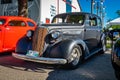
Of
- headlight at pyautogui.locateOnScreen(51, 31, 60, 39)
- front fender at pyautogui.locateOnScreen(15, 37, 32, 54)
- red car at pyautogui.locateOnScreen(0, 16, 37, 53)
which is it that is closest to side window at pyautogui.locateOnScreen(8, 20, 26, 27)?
red car at pyautogui.locateOnScreen(0, 16, 37, 53)

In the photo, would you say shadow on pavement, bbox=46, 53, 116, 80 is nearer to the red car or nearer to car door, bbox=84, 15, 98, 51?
car door, bbox=84, 15, 98, 51

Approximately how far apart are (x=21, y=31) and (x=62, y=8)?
1307 centimetres

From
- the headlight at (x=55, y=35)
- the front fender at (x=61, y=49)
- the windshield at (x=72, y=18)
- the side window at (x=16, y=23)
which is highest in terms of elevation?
the windshield at (x=72, y=18)

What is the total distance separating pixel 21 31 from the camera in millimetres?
8750

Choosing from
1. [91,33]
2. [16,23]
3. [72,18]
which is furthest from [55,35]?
[16,23]

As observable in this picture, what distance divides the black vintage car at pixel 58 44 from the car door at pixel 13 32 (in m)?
1.68

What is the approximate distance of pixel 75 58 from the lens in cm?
623

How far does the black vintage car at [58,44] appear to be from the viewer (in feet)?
18.9

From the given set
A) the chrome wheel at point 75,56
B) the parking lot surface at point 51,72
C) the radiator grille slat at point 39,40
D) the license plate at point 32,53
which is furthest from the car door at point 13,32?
the chrome wheel at point 75,56

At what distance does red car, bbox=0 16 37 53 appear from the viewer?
7961 mm

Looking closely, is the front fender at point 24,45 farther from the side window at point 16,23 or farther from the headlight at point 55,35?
the side window at point 16,23

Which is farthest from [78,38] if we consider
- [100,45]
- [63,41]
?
[100,45]

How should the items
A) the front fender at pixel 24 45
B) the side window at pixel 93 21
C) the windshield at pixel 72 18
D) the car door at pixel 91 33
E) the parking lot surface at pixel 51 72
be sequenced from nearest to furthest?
1. the parking lot surface at pixel 51 72
2. the front fender at pixel 24 45
3. the car door at pixel 91 33
4. the windshield at pixel 72 18
5. the side window at pixel 93 21

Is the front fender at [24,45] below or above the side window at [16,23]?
below
